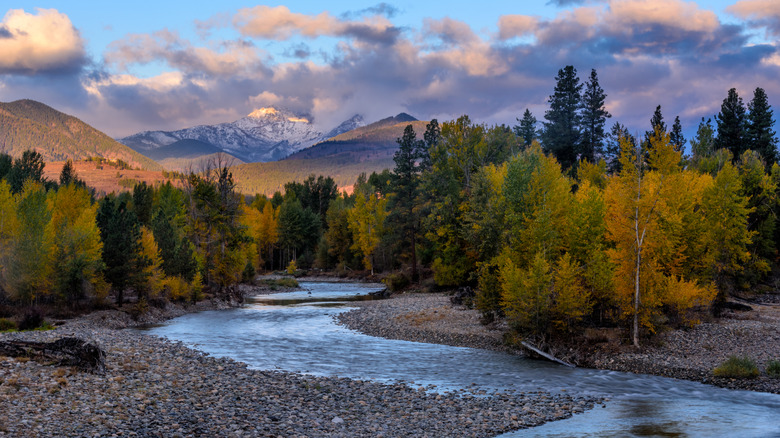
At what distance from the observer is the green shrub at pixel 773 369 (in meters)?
23.7

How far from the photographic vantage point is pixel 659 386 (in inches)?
918

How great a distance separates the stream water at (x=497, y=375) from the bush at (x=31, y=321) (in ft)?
23.4

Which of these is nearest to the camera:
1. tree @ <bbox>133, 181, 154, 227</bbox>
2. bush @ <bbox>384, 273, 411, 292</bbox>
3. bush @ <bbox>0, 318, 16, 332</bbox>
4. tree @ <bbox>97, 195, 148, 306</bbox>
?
bush @ <bbox>0, 318, 16, 332</bbox>

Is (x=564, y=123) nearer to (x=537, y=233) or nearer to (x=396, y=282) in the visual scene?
(x=396, y=282)

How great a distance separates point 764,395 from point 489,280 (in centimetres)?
1674

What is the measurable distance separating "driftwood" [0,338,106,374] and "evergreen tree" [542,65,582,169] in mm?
72706

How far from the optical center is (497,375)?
2483 centimetres

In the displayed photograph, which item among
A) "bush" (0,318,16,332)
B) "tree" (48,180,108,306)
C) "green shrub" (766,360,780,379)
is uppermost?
"tree" (48,180,108,306)

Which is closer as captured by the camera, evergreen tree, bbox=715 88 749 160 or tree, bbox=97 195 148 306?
tree, bbox=97 195 148 306

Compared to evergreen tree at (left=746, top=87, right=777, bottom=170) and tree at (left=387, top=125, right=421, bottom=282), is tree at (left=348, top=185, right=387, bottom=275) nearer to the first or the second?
tree at (left=387, top=125, right=421, bottom=282)

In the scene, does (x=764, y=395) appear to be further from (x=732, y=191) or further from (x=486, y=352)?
(x=732, y=191)

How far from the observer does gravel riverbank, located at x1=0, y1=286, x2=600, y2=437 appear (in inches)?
570

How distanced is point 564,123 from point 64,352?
249 ft

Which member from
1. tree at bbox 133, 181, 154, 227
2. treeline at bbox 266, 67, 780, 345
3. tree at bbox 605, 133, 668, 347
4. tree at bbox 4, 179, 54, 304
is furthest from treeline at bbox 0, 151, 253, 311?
tree at bbox 133, 181, 154, 227
